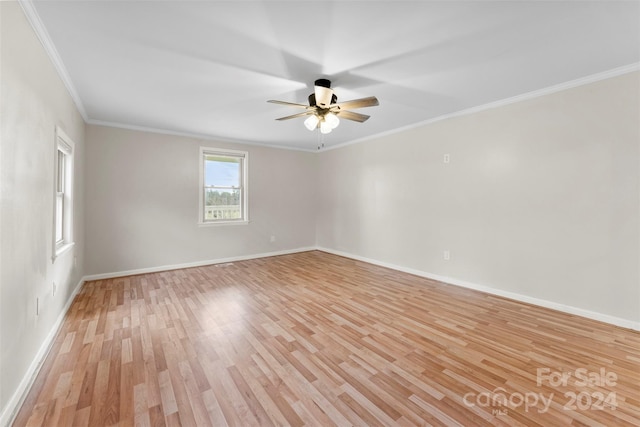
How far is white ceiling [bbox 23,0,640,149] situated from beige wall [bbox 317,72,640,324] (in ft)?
1.40

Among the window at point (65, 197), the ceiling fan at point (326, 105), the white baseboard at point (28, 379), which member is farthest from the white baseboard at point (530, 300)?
the window at point (65, 197)

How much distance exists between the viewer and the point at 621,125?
260 centimetres

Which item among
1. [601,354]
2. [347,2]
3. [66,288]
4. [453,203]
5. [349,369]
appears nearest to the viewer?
[347,2]

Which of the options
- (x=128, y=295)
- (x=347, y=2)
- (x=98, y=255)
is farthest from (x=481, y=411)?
(x=98, y=255)

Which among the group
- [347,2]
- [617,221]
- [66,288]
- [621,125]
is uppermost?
[347,2]

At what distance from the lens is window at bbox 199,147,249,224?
5.14 metres

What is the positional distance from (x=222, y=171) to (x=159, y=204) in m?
1.33

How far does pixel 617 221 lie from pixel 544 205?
59 cm

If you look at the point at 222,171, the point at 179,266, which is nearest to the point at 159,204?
the point at 179,266

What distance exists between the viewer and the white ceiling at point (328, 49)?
70.2 inches

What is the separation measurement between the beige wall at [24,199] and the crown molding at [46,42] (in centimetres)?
5

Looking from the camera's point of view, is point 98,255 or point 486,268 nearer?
point 486,268

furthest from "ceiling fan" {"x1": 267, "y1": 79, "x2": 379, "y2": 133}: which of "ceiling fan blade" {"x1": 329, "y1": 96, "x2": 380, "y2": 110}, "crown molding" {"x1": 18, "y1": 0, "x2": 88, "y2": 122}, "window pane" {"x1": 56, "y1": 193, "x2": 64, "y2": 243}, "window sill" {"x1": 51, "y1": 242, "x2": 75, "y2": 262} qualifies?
"window pane" {"x1": 56, "y1": 193, "x2": 64, "y2": 243}

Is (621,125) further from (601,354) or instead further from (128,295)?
(128,295)
